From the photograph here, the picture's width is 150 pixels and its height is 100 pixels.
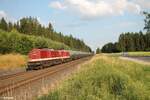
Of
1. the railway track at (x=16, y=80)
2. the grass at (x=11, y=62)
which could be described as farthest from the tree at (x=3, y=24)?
the railway track at (x=16, y=80)

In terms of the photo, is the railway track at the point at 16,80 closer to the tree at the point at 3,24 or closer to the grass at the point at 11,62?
the grass at the point at 11,62

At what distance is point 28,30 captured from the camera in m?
140

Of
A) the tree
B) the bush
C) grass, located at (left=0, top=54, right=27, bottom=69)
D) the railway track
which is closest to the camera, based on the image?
the railway track

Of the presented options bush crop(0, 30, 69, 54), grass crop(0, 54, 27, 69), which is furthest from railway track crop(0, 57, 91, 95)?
bush crop(0, 30, 69, 54)

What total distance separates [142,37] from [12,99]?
179 metres

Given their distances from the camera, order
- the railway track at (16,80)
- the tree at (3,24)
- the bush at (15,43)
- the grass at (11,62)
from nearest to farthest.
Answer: the railway track at (16,80)
the grass at (11,62)
the bush at (15,43)
the tree at (3,24)

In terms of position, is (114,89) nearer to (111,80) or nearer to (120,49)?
(111,80)

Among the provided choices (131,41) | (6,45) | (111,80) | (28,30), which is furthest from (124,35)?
(111,80)

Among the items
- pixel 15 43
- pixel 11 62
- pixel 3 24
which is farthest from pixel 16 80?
pixel 3 24

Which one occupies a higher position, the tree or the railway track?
the tree

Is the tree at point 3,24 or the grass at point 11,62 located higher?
the tree at point 3,24

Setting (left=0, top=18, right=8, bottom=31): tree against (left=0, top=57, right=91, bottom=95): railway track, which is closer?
(left=0, top=57, right=91, bottom=95): railway track

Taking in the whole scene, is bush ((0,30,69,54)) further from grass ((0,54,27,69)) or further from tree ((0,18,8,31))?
tree ((0,18,8,31))

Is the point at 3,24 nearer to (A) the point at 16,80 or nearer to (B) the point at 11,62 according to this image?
(B) the point at 11,62
